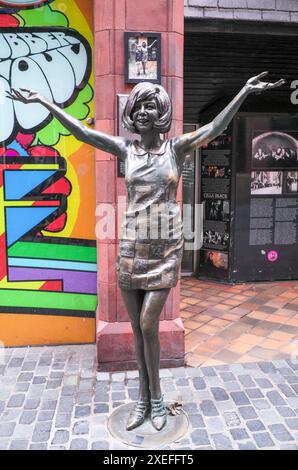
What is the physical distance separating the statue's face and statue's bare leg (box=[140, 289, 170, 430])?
1.02 meters

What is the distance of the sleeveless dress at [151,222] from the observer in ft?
9.28

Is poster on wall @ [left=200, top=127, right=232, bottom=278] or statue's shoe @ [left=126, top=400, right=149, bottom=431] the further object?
poster on wall @ [left=200, top=127, right=232, bottom=278]

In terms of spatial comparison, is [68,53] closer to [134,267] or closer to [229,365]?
[134,267]

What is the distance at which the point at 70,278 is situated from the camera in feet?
14.8

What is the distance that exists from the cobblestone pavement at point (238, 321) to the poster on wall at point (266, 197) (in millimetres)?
330

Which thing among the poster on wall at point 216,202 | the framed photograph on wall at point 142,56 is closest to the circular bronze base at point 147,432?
the framed photograph on wall at point 142,56

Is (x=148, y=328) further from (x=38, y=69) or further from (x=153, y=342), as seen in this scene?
(x=38, y=69)

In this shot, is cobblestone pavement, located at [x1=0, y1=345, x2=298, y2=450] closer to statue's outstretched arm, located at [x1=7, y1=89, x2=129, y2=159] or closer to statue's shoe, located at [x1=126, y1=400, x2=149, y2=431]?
statue's shoe, located at [x1=126, y1=400, x2=149, y2=431]

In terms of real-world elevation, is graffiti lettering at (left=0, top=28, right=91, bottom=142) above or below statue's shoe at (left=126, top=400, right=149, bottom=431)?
above

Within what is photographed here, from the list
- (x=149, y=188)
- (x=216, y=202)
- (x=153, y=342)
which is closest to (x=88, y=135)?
(x=149, y=188)

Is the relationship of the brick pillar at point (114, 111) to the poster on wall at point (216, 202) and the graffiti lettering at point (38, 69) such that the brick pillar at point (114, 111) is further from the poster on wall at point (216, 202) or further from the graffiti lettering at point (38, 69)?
the poster on wall at point (216, 202)

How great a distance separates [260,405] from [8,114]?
3322 millimetres

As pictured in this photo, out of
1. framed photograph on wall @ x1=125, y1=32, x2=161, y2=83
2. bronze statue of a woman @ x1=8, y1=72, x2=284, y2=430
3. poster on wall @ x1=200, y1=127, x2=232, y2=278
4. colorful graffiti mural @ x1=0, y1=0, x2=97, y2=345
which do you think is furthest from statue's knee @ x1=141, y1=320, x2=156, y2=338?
poster on wall @ x1=200, y1=127, x2=232, y2=278

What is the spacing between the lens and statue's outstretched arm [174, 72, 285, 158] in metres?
2.61
